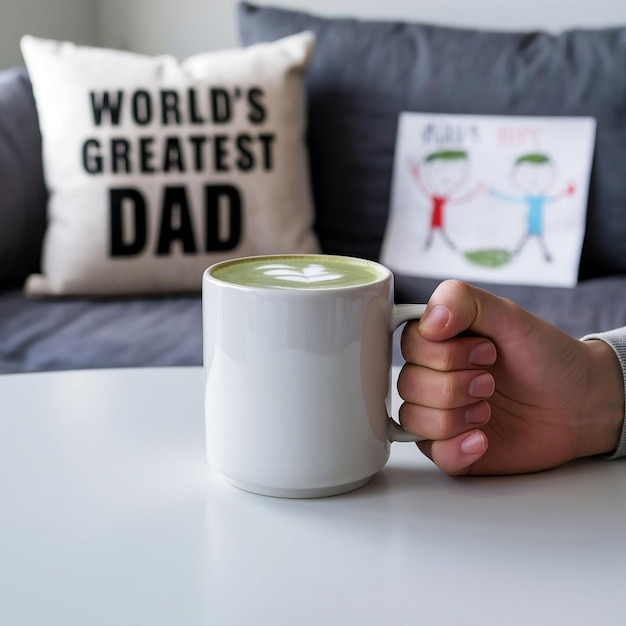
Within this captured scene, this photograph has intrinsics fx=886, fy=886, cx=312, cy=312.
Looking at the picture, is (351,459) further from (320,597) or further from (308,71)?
(308,71)

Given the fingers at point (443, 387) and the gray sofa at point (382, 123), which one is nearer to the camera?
the fingers at point (443, 387)

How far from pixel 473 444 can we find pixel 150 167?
111cm

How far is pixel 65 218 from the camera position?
1.54m

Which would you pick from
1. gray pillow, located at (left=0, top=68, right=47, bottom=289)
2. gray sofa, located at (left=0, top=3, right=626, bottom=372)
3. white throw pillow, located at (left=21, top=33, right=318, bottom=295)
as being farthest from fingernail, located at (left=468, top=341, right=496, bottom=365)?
gray pillow, located at (left=0, top=68, right=47, bottom=289)

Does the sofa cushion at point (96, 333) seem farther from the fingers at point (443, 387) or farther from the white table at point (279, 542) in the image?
the fingers at point (443, 387)

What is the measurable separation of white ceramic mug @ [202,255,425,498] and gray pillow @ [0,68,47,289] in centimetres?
112

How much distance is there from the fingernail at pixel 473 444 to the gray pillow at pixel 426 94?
3.95 ft

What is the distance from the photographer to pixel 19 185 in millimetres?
1561

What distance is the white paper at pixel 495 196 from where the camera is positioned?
1.62 meters

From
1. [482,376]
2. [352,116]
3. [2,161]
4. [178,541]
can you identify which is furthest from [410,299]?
[178,541]

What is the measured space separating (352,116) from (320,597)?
1.38 meters

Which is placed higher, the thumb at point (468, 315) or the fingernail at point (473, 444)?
the thumb at point (468, 315)

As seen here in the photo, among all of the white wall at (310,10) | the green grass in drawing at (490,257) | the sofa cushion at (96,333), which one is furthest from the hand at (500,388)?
the white wall at (310,10)

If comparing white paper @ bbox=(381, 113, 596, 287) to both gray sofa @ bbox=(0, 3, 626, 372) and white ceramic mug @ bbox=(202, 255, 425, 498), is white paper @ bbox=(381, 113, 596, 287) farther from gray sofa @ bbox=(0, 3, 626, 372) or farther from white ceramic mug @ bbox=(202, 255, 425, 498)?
white ceramic mug @ bbox=(202, 255, 425, 498)
